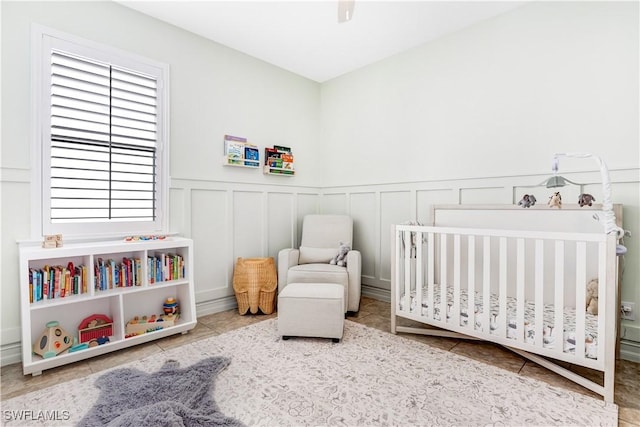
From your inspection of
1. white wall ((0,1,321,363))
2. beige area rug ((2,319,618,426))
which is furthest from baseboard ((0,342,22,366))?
beige area rug ((2,319,618,426))

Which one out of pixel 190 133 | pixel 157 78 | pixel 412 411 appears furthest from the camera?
pixel 190 133

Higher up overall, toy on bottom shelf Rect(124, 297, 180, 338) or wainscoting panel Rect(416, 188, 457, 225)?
wainscoting panel Rect(416, 188, 457, 225)

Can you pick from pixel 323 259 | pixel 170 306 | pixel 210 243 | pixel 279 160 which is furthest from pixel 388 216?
pixel 170 306

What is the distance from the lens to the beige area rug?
1494mm

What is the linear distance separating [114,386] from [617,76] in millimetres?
3691

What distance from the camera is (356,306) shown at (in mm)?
2908

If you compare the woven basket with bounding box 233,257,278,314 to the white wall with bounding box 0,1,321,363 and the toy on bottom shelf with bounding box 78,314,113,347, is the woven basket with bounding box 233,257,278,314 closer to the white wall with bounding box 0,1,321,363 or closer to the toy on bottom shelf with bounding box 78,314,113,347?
the white wall with bounding box 0,1,321,363

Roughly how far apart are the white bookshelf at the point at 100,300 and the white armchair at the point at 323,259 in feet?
2.93

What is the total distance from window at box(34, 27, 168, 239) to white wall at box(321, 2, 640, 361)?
206 cm

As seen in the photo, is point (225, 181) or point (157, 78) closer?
point (157, 78)

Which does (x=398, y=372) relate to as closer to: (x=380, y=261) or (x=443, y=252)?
(x=443, y=252)

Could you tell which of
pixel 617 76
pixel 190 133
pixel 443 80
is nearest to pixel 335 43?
pixel 443 80

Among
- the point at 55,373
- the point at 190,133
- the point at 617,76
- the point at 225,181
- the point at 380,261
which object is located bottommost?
the point at 55,373

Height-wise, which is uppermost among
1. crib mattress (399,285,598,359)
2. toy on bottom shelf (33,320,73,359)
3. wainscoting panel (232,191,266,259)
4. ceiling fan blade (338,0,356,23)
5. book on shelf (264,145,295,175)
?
ceiling fan blade (338,0,356,23)
